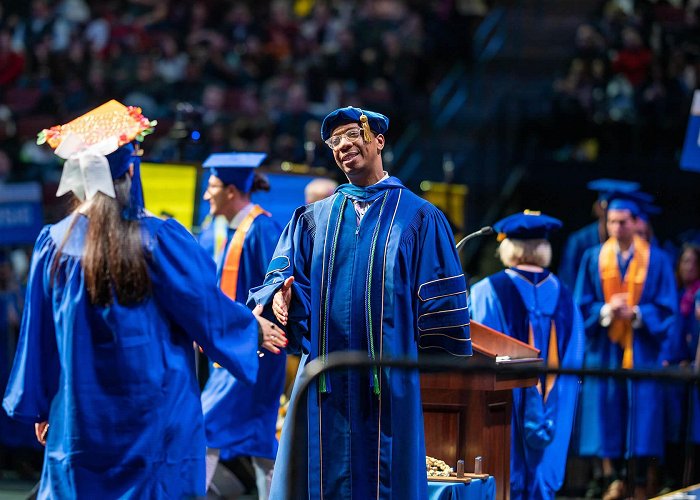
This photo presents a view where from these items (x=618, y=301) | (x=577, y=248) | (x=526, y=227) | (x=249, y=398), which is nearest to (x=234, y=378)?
(x=249, y=398)

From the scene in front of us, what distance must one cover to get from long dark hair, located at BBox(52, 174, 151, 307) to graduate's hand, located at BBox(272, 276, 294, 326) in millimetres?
656

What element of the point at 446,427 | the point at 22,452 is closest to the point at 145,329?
the point at 446,427

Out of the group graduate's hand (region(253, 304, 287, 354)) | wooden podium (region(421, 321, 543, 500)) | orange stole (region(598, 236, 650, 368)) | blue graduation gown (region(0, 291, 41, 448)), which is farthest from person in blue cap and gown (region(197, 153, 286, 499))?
blue graduation gown (region(0, 291, 41, 448))

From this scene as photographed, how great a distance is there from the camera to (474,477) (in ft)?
20.4

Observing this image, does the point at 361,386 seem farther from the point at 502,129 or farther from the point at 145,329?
the point at 502,129

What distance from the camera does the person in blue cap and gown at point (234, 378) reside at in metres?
7.48

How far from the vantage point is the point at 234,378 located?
24.8 feet

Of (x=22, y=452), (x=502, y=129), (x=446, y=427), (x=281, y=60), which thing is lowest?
(x=22, y=452)

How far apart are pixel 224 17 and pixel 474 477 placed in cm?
1221

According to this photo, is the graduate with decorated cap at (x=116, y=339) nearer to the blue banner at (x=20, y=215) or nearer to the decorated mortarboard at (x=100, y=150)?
the decorated mortarboard at (x=100, y=150)

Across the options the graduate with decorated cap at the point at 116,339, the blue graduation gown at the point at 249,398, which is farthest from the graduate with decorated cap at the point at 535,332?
the graduate with decorated cap at the point at 116,339

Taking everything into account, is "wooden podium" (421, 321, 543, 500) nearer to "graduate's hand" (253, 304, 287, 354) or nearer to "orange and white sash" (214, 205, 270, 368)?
"graduate's hand" (253, 304, 287, 354)

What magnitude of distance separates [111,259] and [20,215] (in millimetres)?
6059

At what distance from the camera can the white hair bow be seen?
5262 millimetres
